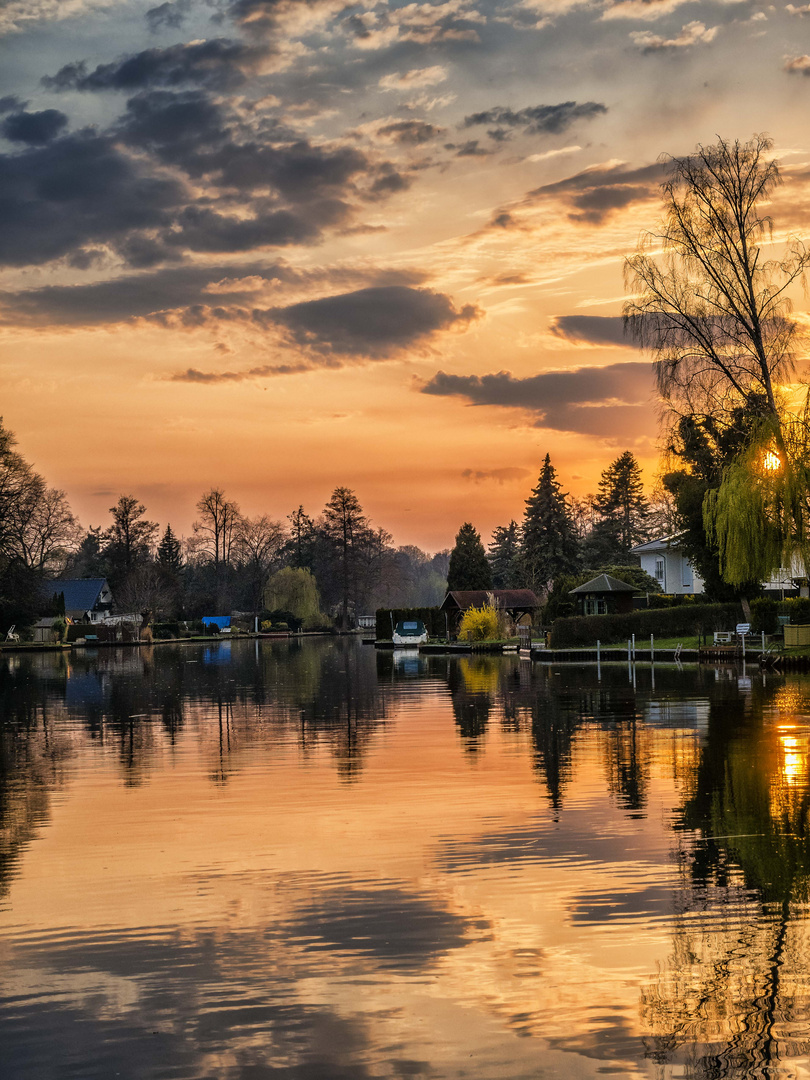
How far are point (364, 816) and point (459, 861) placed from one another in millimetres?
2726

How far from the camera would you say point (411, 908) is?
9250mm

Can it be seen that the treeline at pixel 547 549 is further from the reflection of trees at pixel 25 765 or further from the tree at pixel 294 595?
the reflection of trees at pixel 25 765

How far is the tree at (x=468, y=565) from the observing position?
96125 mm

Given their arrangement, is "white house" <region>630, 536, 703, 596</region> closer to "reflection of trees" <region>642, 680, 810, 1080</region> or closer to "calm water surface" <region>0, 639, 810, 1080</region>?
"calm water surface" <region>0, 639, 810, 1080</region>

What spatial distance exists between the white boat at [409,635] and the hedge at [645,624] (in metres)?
30.9

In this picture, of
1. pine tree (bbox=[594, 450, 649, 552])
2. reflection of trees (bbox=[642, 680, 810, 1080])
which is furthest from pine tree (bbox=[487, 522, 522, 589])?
reflection of trees (bbox=[642, 680, 810, 1080])

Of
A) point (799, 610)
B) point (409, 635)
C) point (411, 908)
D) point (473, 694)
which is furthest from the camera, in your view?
point (409, 635)

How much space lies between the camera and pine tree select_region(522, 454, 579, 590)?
94.6m

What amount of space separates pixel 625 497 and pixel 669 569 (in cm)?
4049

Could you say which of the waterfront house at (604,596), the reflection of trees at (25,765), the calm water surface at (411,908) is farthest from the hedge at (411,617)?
the calm water surface at (411,908)

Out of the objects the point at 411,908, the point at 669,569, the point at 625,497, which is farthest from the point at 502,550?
the point at 411,908

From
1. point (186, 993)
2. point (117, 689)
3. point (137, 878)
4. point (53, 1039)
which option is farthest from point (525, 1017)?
point (117, 689)

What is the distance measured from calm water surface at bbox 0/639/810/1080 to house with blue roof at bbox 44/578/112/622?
10422 centimetres

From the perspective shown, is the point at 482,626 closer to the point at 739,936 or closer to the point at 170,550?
the point at 739,936
